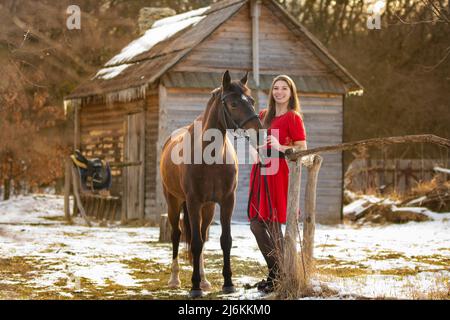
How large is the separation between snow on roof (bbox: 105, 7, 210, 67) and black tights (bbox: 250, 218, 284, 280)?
13.8 metres

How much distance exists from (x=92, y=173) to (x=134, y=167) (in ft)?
3.69

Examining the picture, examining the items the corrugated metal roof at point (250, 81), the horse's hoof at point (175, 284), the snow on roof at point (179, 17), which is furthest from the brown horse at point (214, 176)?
the snow on roof at point (179, 17)

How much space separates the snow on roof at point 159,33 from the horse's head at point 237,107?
45.2ft

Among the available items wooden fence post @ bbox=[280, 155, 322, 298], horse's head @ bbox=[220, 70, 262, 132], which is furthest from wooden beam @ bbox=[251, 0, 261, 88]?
horse's head @ bbox=[220, 70, 262, 132]

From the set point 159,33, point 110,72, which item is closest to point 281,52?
point 159,33

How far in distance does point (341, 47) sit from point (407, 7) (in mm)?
3212

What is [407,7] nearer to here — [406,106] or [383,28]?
[383,28]

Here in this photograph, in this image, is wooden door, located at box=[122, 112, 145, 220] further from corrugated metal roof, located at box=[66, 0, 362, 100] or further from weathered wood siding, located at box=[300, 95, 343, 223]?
weathered wood siding, located at box=[300, 95, 343, 223]

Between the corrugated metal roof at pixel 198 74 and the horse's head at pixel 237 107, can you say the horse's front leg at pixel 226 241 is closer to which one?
the horse's head at pixel 237 107

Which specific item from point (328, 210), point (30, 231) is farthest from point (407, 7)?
point (30, 231)

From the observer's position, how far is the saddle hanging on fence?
20016 mm

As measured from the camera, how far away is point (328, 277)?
885 cm

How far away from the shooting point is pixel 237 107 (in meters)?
8.07

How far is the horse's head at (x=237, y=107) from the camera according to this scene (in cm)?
789
